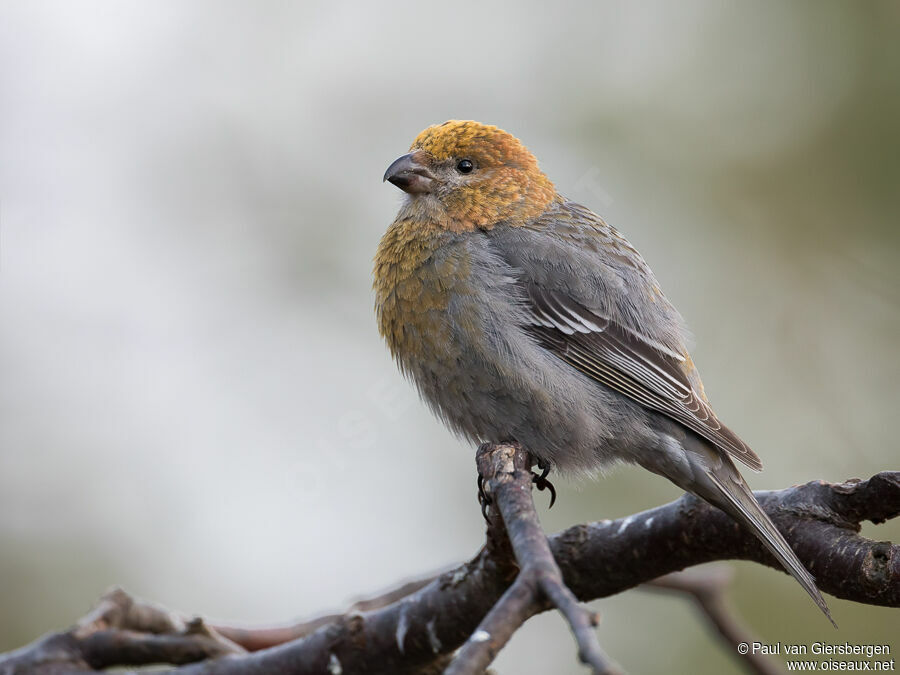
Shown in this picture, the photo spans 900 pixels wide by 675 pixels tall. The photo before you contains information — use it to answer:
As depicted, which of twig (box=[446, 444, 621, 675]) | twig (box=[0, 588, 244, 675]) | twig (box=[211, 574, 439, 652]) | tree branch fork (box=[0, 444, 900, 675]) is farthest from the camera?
twig (box=[211, 574, 439, 652])

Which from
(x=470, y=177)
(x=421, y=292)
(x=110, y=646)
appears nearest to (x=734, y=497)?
(x=421, y=292)

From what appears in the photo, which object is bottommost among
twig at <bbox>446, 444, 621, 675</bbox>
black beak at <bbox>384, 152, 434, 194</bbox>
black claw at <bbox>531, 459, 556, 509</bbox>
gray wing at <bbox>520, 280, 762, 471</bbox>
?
twig at <bbox>446, 444, 621, 675</bbox>

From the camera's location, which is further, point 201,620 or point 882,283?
point 882,283

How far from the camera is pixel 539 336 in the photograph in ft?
14.9

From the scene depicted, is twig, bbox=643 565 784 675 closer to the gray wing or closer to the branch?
the branch

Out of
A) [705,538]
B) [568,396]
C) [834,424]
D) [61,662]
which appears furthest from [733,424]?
[61,662]

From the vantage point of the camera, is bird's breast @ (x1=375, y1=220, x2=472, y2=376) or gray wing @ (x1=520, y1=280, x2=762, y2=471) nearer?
gray wing @ (x1=520, y1=280, x2=762, y2=471)

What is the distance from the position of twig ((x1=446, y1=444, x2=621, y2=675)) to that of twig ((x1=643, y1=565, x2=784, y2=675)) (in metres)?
1.91

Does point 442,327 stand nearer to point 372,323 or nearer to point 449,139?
point 449,139

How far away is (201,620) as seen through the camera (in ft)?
12.6

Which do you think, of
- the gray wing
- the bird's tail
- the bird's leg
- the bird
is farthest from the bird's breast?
the bird's tail

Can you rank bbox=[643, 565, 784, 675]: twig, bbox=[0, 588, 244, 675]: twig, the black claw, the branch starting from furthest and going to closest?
the black claw < bbox=[643, 565, 784, 675]: twig < bbox=[0, 588, 244, 675]: twig < the branch

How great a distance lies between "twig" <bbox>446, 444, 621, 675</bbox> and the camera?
168 cm

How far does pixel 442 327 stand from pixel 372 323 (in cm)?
310
